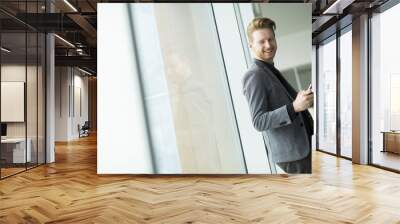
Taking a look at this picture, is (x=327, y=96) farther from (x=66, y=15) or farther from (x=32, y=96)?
(x=32, y=96)

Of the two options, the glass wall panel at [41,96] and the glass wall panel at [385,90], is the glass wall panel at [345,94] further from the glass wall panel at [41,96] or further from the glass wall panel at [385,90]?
the glass wall panel at [41,96]

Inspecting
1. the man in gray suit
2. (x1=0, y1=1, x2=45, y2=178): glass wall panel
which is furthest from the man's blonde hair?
(x1=0, y1=1, x2=45, y2=178): glass wall panel

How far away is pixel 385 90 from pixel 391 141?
103cm

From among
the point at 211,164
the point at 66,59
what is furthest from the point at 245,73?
the point at 66,59

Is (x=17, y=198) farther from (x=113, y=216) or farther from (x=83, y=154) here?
(x=83, y=154)

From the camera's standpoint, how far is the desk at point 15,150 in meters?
6.60

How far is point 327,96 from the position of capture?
1070cm

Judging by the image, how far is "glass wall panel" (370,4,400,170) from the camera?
7.23 m

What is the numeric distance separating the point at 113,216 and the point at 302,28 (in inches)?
174

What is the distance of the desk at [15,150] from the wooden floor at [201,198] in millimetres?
351

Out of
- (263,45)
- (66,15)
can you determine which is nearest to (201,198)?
(263,45)

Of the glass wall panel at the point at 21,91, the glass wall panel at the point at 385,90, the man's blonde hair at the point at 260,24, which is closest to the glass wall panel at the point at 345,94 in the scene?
the glass wall panel at the point at 385,90

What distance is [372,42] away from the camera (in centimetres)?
800

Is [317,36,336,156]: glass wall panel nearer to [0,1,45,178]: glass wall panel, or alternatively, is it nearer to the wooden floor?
the wooden floor
